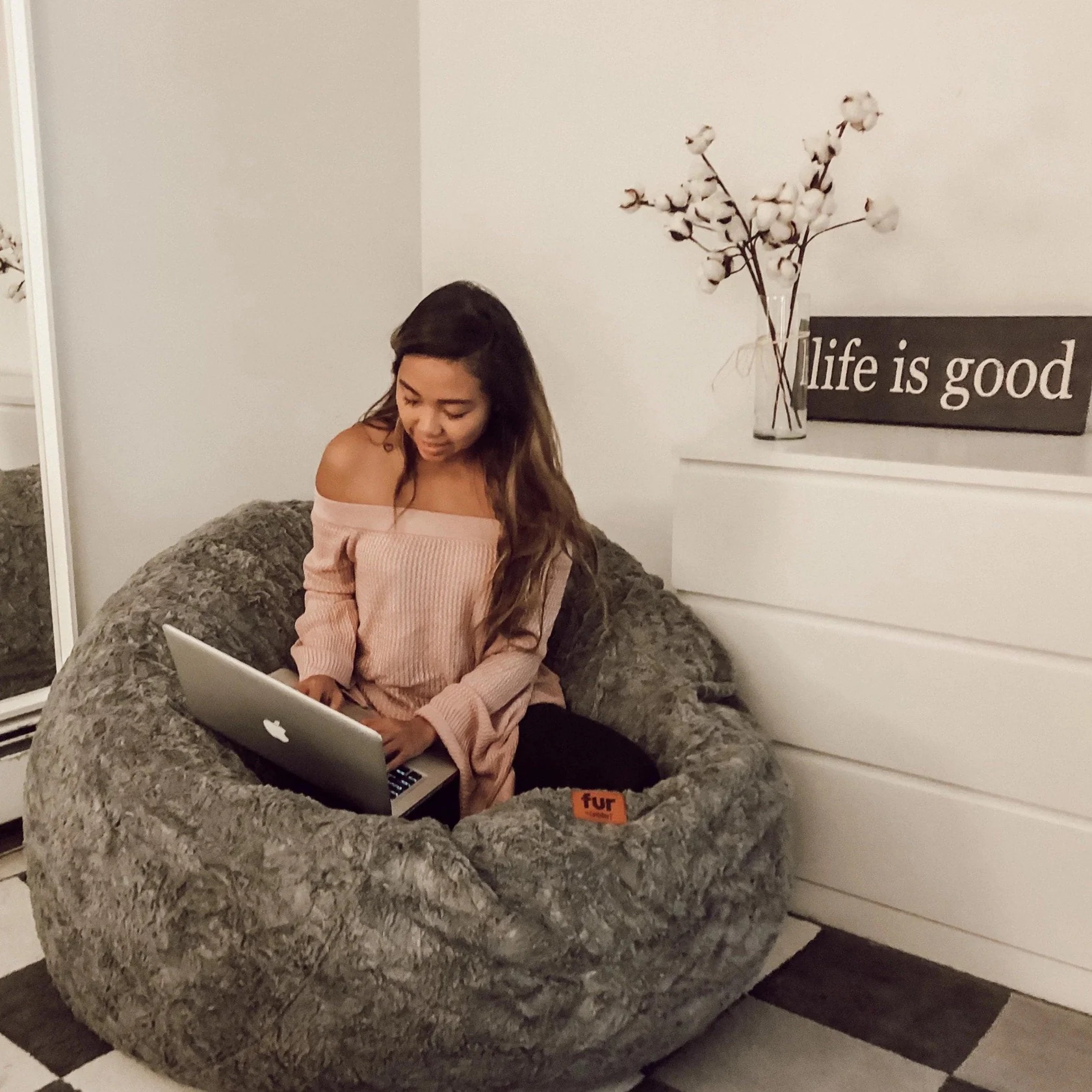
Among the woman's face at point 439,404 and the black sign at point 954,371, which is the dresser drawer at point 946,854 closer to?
the black sign at point 954,371

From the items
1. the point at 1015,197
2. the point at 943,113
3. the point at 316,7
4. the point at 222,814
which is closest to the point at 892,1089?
the point at 222,814

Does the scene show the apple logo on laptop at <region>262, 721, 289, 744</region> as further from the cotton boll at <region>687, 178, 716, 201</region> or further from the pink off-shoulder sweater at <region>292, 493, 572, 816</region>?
the cotton boll at <region>687, 178, 716, 201</region>

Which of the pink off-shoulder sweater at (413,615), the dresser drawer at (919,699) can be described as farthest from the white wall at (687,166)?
the pink off-shoulder sweater at (413,615)

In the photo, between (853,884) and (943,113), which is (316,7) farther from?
(853,884)

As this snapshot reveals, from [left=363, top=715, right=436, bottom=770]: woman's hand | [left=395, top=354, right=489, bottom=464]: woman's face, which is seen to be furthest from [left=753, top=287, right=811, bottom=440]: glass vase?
[left=363, top=715, right=436, bottom=770]: woman's hand

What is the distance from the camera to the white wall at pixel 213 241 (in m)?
1.67

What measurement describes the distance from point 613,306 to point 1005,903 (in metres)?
1.24

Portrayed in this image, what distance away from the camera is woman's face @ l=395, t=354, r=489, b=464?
4.43ft

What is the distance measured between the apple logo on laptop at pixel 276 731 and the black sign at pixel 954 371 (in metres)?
1.00

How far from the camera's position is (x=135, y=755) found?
121 centimetres

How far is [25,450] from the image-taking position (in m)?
1.64

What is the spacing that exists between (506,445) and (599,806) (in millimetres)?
532

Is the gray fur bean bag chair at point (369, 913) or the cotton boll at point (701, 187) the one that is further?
the cotton boll at point (701, 187)

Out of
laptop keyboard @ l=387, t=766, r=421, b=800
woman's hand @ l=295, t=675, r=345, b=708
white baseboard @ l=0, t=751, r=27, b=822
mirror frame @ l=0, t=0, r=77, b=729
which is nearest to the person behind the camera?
laptop keyboard @ l=387, t=766, r=421, b=800
